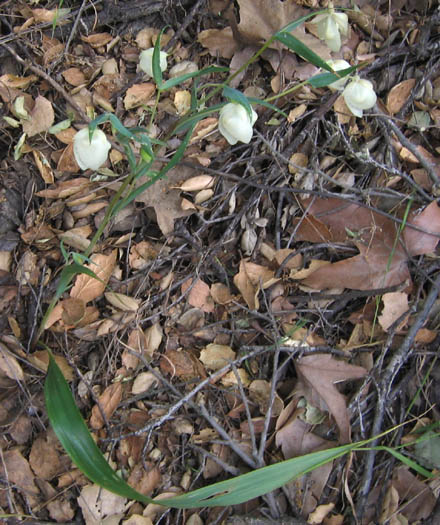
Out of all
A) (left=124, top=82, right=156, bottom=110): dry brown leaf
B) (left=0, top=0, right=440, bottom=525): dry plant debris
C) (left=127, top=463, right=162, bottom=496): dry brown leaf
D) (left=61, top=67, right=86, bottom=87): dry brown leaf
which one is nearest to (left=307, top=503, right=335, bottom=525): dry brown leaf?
(left=0, top=0, right=440, bottom=525): dry plant debris

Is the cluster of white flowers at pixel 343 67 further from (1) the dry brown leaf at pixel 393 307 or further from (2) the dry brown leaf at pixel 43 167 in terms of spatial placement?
(2) the dry brown leaf at pixel 43 167

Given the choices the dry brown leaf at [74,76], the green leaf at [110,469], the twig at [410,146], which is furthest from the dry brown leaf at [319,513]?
the dry brown leaf at [74,76]

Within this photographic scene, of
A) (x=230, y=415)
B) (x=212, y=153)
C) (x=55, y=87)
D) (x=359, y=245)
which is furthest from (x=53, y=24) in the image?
(x=230, y=415)

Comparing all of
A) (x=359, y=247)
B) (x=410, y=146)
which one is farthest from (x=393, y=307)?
(x=410, y=146)

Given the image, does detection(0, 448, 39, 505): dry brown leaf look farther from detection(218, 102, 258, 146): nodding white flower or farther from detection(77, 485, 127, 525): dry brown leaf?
detection(218, 102, 258, 146): nodding white flower

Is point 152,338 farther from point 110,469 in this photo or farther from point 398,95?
point 398,95
